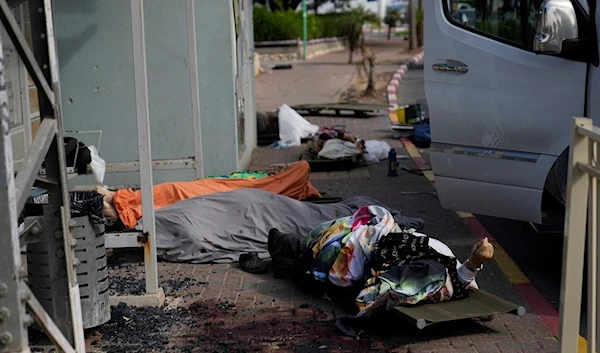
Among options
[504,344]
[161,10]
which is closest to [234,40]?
[161,10]

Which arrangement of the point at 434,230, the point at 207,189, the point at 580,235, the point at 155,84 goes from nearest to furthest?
1. the point at 580,235
2. the point at 434,230
3. the point at 207,189
4. the point at 155,84

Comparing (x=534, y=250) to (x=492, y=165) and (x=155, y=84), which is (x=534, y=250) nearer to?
(x=492, y=165)

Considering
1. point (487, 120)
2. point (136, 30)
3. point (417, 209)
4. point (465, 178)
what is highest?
point (136, 30)

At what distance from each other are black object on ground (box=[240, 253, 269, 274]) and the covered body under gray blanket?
0.16 metres

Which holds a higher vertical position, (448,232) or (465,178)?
→ (465,178)

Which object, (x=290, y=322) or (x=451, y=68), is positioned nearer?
(x=290, y=322)

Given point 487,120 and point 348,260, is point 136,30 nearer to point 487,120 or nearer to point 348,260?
point 348,260

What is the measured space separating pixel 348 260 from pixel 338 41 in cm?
4384

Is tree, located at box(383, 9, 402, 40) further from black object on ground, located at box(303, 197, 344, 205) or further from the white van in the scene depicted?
the white van

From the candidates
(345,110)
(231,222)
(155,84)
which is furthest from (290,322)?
(345,110)

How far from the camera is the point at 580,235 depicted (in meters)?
3.22

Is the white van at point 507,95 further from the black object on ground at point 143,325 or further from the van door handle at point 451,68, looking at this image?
the black object on ground at point 143,325

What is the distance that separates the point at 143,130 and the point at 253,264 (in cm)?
154

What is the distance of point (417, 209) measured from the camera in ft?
26.0
